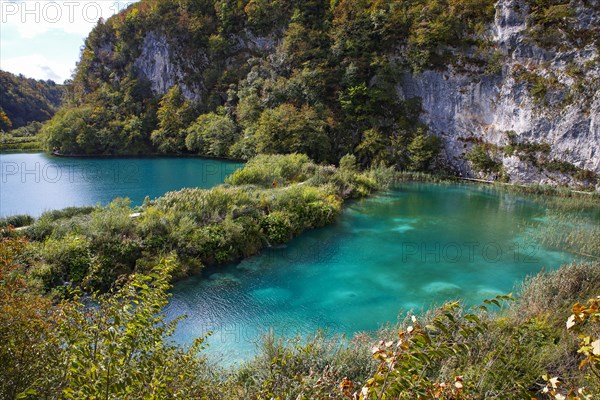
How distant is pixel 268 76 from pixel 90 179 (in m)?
21.5

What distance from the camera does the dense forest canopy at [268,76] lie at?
103ft

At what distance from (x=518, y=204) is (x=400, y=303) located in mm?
15855

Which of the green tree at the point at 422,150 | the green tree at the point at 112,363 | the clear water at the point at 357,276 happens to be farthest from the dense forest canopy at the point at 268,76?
the green tree at the point at 112,363

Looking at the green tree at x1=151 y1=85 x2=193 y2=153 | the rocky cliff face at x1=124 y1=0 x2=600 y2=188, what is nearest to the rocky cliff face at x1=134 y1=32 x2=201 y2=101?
the green tree at x1=151 y1=85 x2=193 y2=153

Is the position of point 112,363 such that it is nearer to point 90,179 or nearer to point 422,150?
point 90,179

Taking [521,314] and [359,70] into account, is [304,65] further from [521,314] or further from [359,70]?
[521,314]

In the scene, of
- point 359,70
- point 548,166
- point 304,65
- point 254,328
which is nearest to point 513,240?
point 254,328

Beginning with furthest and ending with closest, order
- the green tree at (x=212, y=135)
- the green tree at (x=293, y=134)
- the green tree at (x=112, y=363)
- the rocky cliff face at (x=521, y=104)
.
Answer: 1. the green tree at (x=212, y=135)
2. the green tree at (x=293, y=134)
3. the rocky cliff face at (x=521, y=104)
4. the green tree at (x=112, y=363)

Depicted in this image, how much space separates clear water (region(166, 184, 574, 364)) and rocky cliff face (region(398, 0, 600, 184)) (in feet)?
32.5

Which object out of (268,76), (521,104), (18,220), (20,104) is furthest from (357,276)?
(20,104)

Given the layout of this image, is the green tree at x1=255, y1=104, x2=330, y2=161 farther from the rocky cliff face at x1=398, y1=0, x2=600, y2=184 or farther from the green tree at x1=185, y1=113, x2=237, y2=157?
the rocky cliff face at x1=398, y1=0, x2=600, y2=184

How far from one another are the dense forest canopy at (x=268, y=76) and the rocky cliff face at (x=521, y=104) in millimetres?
1514

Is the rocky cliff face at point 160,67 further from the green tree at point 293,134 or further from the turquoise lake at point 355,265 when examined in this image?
the turquoise lake at point 355,265

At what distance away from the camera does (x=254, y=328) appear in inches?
352
